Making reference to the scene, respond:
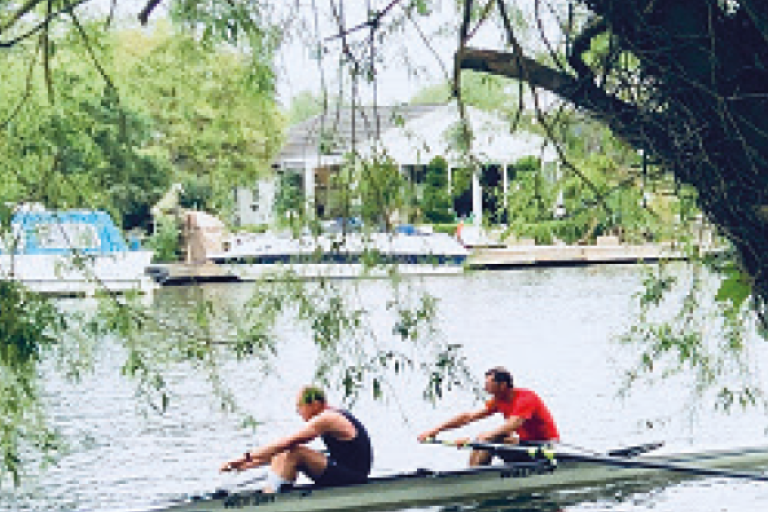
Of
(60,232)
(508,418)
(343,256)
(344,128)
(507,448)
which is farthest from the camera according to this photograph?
(508,418)

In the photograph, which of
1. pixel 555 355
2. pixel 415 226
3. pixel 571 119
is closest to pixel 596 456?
pixel 415 226

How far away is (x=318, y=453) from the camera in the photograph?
1163cm

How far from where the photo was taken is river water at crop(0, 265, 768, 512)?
1377cm

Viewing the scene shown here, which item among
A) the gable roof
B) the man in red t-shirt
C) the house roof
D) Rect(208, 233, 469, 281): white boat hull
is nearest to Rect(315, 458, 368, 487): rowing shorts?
the man in red t-shirt

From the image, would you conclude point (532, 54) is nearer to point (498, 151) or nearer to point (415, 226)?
point (415, 226)

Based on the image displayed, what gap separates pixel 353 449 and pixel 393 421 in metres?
6.94

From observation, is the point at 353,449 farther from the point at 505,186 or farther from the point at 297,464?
the point at 505,186

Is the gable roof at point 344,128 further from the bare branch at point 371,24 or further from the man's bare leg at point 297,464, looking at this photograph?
the man's bare leg at point 297,464

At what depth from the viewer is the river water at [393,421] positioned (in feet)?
45.2

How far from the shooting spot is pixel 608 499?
13.4 meters

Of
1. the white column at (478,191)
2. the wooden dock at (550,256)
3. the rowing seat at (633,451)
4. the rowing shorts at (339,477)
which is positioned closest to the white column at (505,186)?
the white column at (478,191)

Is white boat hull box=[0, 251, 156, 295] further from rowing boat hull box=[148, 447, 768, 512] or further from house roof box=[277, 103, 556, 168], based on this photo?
rowing boat hull box=[148, 447, 768, 512]

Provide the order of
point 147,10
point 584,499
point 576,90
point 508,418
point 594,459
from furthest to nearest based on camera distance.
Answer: point 584,499
point 508,418
point 594,459
point 576,90
point 147,10

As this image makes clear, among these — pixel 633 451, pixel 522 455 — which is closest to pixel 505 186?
pixel 522 455
